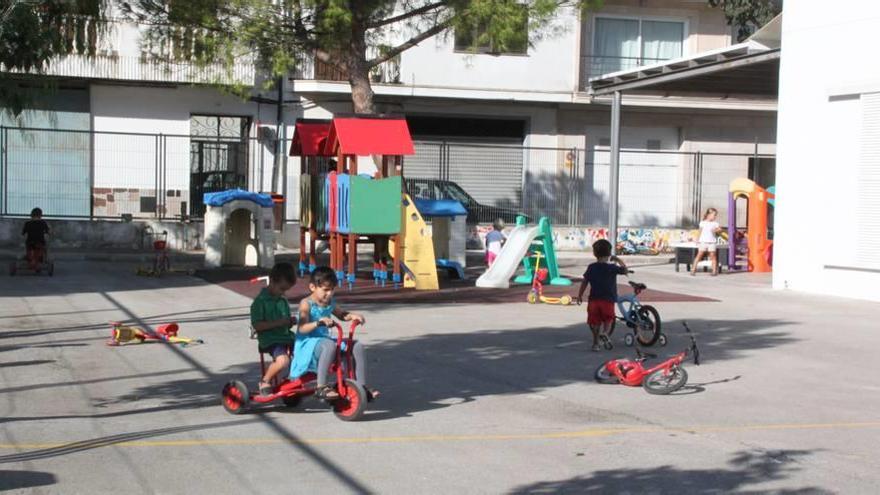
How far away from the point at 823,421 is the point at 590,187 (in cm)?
2648

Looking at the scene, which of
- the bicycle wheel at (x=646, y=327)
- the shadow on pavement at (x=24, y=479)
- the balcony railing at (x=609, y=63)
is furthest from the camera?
the balcony railing at (x=609, y=63)

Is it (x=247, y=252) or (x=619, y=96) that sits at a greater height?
(x=619, y=96)

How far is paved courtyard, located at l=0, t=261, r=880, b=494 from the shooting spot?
753 centimetres

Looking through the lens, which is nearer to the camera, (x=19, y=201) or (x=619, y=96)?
(x=619, y=96)

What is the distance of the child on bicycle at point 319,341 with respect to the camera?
360 inches

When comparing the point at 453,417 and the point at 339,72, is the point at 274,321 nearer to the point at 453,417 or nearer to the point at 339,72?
the point at 453,417

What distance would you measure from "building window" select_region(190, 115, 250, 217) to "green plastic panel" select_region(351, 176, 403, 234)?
12.9 m

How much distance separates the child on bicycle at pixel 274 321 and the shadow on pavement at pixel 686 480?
282 centimetres

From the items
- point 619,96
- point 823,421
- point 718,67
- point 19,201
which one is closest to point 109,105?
point 19,201

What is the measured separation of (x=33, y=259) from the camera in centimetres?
2270

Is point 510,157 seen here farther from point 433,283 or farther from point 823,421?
point 823,421

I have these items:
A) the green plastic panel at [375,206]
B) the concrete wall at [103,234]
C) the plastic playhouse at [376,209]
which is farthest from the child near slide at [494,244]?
the concrete wall at [103,234]

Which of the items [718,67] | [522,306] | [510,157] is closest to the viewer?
[522,306]

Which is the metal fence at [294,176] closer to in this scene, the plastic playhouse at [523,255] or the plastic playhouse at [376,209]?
the plastic playhouse at [376,209]
